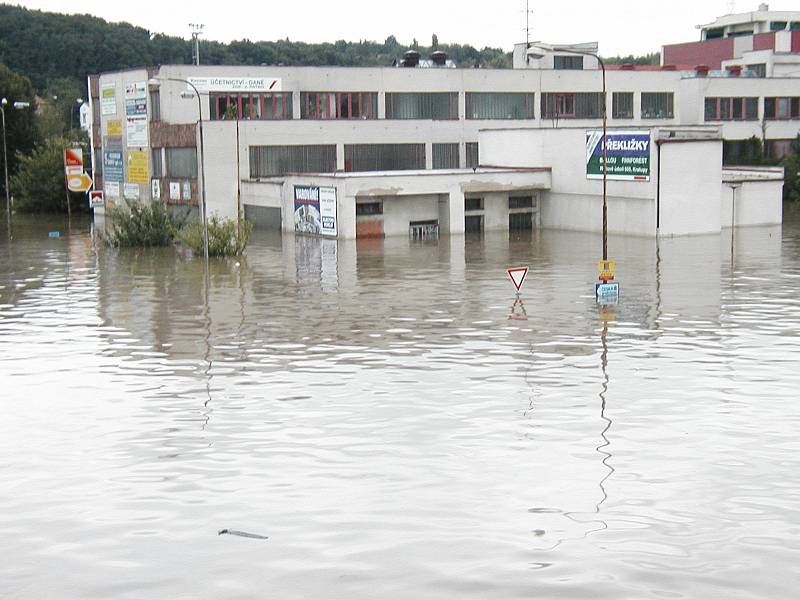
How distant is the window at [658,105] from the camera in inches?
3637

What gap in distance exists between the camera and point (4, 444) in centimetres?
2192

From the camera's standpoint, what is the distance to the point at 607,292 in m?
40.5

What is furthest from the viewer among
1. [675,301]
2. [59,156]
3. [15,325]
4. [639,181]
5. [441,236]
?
[59,156]

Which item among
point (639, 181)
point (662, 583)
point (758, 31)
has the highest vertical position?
point (758, 31)

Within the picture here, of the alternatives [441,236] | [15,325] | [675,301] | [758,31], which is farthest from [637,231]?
[758,31]

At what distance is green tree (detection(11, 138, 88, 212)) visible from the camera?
93.8 meters

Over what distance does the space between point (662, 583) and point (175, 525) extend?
6.85 meters

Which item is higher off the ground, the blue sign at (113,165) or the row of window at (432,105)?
the row of window at (432,105)

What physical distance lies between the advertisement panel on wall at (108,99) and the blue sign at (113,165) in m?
2.90

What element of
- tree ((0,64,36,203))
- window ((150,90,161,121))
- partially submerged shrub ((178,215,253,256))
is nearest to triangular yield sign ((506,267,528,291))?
partially submerged shrub ((178,215,253,256))

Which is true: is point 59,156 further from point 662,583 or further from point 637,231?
point 662,583

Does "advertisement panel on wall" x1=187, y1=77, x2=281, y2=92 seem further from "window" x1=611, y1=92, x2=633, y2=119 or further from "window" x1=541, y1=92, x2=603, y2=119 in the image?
"window" x1=611, y1=92, x2=633, y2=119

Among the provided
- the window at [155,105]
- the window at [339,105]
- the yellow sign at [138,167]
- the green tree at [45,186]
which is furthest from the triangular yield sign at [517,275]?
the green tree at [45,186]

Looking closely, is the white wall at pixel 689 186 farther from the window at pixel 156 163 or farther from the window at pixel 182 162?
the window at pixel 156 163
